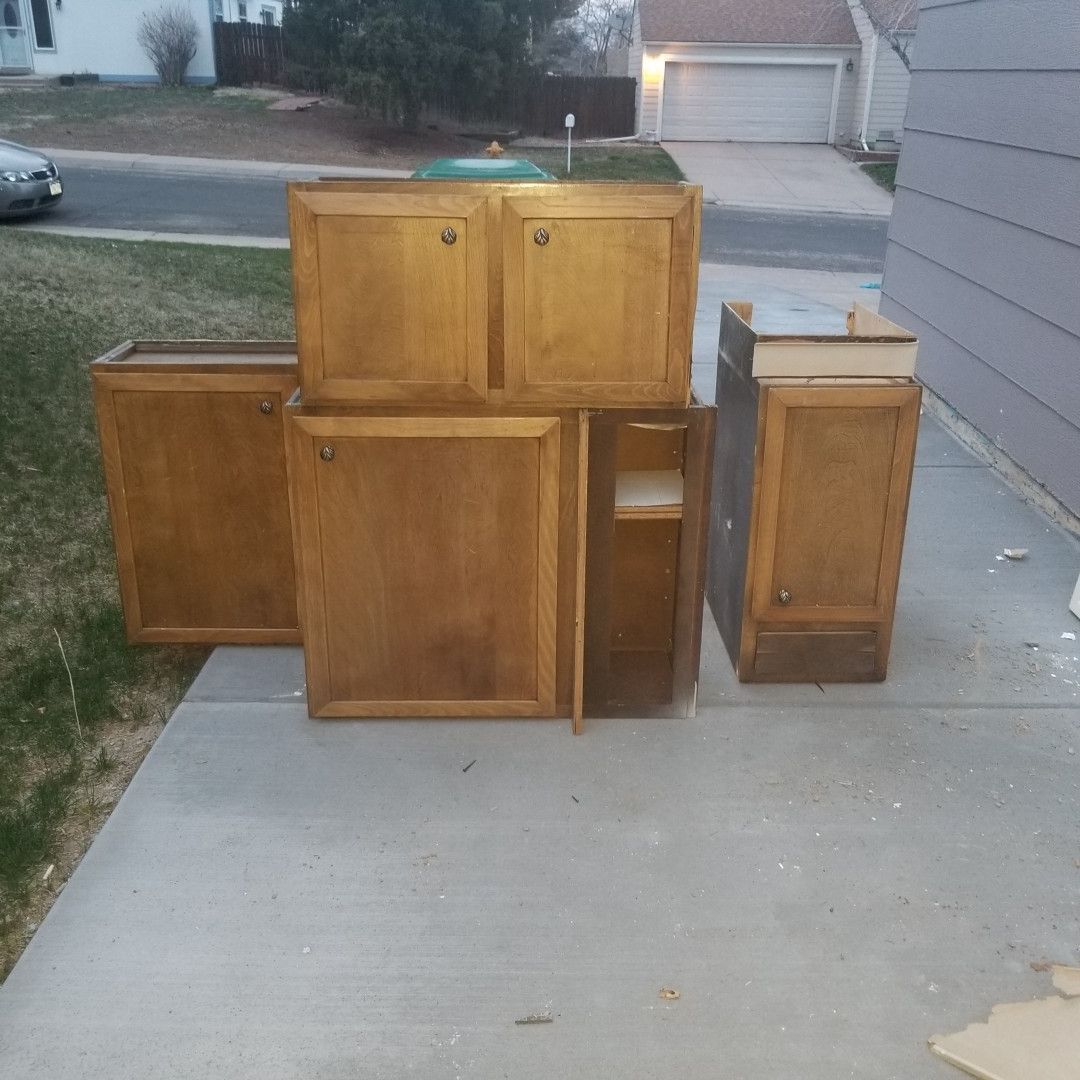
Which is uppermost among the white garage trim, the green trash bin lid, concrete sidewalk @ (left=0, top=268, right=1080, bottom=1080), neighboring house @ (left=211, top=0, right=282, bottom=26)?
neighboring house @ (left=211, top=0, right=282, bottom=26)

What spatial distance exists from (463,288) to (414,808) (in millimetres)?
1398

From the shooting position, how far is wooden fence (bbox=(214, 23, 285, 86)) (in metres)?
25.5

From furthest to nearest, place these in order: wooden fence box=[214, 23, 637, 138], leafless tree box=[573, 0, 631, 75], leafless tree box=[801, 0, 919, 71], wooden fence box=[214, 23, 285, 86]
Answer: leafless tree box=[573, 0, 631, 75] → wooden fence box=[214, 23, 285, 86] → wooden fence box=[214, 23, 637, 138] → leafless tree box=[801, 0, 919, 71]

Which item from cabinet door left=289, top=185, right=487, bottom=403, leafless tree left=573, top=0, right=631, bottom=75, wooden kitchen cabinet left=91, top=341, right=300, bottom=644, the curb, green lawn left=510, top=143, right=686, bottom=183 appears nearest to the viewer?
cabinet door left=289, top=185, right=487, bottom=403

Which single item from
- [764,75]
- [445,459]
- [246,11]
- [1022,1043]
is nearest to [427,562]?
[445,459]

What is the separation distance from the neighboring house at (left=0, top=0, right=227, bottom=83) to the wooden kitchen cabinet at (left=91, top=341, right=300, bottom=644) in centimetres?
2602

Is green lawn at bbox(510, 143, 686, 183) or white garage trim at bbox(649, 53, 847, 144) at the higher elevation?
white garage trim at bbox(649, 53, 847, 144)

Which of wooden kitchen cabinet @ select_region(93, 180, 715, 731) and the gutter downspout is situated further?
the gutter downspout

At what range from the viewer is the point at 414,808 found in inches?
117

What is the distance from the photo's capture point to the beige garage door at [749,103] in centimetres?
2347

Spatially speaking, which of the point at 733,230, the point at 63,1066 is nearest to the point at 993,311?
the point at 63,1066

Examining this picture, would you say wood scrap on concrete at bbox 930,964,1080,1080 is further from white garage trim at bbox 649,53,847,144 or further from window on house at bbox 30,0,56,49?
window on house at bbox 30,0,56,49

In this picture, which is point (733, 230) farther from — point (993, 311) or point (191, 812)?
point (191, 812)

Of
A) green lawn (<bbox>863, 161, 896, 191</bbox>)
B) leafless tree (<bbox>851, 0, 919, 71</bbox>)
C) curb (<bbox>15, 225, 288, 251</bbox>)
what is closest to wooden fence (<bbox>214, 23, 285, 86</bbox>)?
leafless tree (<bbox>851, 0, 919, 71</bbox>)
